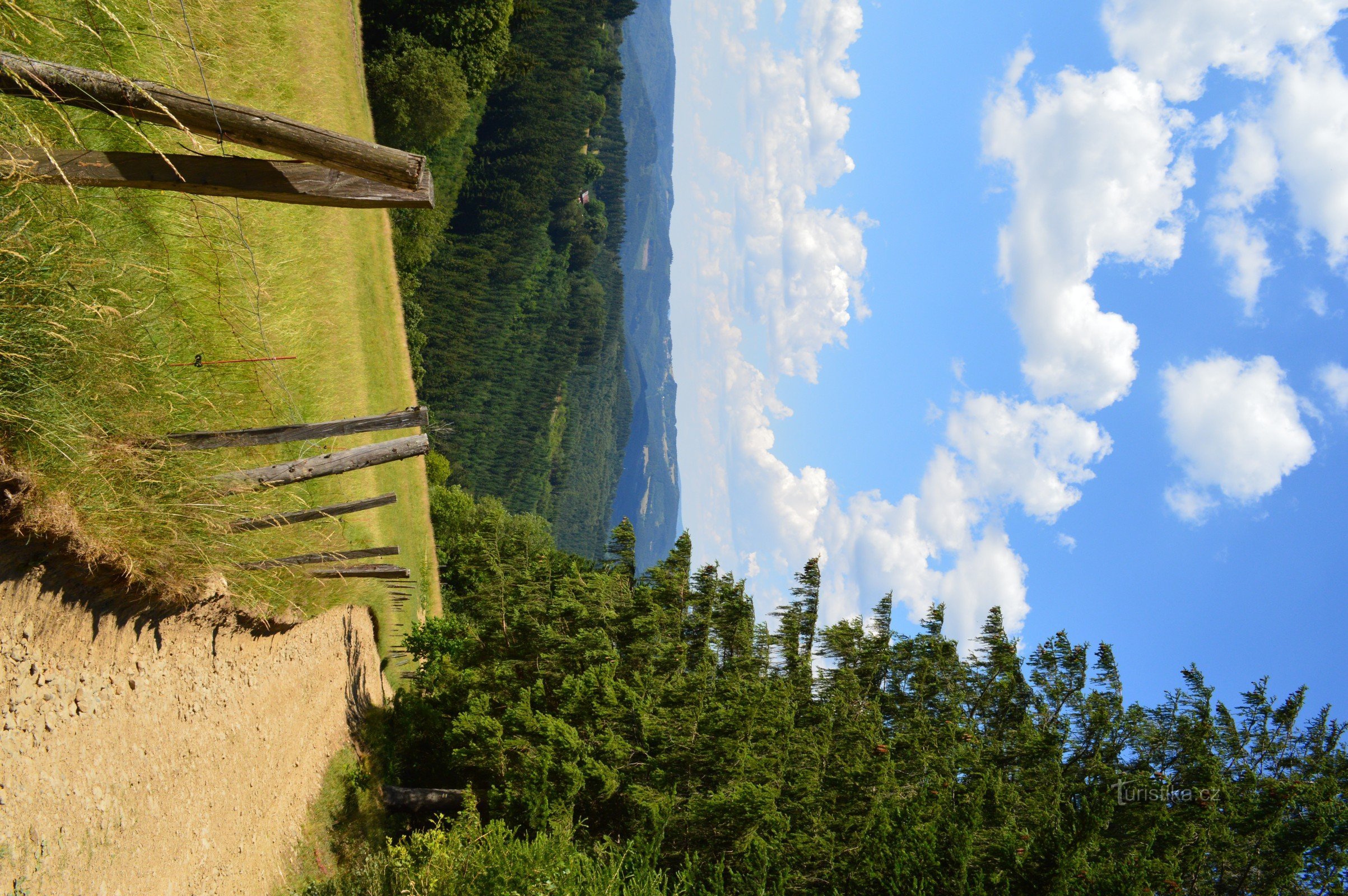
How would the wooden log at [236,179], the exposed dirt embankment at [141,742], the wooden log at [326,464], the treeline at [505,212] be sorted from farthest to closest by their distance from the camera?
the treeline at [505,212] → the wooden log at [326,464] → the exposed dirt embankment at [141,742] → the wooden log at [236,179]

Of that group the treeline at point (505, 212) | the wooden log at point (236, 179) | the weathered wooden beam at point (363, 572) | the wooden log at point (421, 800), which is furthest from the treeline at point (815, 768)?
the treeline at point (505, 212)

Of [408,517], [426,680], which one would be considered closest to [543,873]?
[426,680]

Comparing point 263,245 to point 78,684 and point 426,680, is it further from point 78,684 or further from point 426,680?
point 426,680

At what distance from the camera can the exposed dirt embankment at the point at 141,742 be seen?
6922 mm

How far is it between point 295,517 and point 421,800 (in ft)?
30.5

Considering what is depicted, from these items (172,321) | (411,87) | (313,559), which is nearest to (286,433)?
(172,321)

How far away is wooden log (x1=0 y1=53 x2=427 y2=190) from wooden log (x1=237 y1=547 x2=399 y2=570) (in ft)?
21.6

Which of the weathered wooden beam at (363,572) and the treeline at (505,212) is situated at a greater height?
the treeline at (505,212)

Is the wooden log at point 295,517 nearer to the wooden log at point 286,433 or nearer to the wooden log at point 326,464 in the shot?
the wooden log at point 326,464

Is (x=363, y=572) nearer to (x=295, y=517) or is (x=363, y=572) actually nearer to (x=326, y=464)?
(x=295, y=517)

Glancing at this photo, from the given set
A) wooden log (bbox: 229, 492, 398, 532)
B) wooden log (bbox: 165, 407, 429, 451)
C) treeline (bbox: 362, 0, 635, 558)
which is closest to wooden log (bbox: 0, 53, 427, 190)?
wooden log (bbox: 165, 407, 429, 451)

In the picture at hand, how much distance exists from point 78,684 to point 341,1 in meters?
24.8

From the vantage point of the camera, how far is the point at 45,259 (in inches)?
246

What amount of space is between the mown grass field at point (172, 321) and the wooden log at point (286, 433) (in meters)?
0.18
